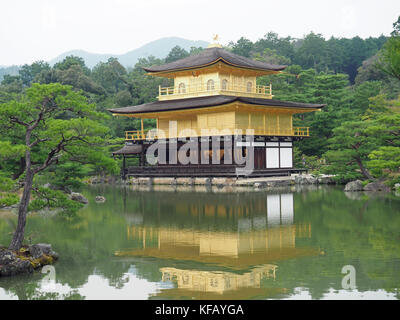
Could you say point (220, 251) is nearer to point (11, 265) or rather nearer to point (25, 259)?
point (25, 259)

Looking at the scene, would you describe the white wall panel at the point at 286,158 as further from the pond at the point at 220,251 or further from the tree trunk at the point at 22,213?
the tree trunk at the point at 22,213

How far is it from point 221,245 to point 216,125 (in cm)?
2269

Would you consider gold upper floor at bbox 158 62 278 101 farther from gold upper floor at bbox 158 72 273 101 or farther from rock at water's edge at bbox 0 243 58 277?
rock at water's edge at bbox 0 243 58 277

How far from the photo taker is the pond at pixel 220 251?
32.0 ft

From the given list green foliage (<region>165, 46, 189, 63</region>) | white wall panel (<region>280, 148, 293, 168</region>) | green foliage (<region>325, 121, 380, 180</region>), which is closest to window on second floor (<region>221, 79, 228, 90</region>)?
white wall panel (<region>280, 148, 293, 168</region>)

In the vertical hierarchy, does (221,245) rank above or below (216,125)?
below

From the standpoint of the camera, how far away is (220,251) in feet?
42.8

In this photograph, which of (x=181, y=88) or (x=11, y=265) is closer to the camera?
(x=11, y=265)

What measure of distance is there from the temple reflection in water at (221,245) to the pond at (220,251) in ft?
0.08

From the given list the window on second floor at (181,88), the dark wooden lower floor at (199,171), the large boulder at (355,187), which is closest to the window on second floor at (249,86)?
the window on second floor at (181,88)

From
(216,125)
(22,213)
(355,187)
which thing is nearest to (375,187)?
(355,187)
